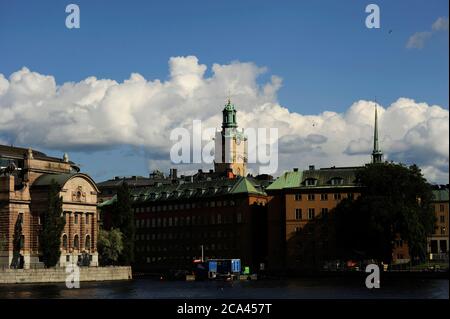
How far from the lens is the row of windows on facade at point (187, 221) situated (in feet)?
544

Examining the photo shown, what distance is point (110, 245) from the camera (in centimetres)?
14275

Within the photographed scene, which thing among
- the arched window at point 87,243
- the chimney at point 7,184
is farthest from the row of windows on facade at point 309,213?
the chimney at point 7,184

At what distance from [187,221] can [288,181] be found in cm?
2948

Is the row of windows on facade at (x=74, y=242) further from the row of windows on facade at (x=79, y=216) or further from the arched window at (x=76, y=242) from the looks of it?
the row of windows on facade at (x=79, y=216)

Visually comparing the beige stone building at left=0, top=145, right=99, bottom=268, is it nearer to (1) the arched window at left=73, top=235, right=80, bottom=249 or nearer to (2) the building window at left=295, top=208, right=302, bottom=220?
(1) the arched window at left=73, top=235, right=80, bottom=249

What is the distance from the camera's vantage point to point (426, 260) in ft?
438

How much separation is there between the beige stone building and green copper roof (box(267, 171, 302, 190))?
29866mm

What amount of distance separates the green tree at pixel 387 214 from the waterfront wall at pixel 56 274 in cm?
3341

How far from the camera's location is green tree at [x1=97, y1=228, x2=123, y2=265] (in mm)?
139750

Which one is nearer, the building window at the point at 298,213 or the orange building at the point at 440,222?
the building window at the point at 298,213
